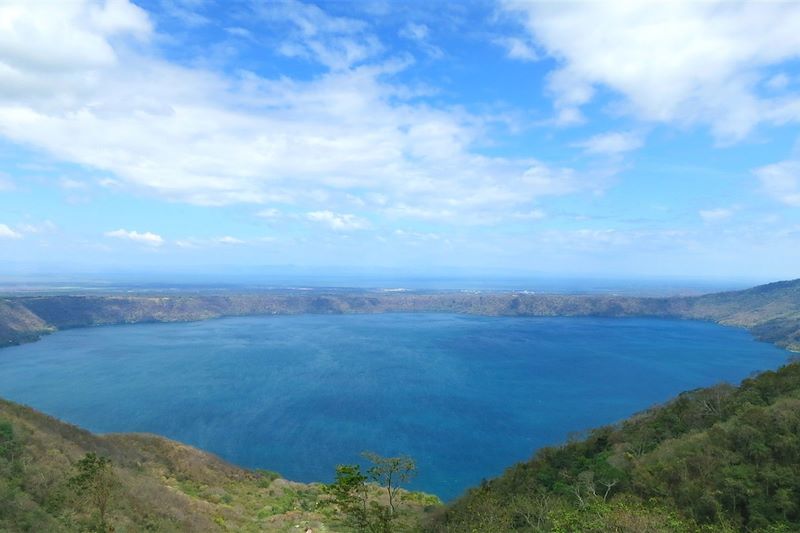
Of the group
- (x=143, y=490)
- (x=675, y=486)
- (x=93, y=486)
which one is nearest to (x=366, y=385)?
(x=143, y=490)

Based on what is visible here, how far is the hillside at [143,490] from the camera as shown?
19094mm

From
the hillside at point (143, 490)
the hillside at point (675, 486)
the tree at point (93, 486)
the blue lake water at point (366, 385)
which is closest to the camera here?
the hillside at point (675, 486)

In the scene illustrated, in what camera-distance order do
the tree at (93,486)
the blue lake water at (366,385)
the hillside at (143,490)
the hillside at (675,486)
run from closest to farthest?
the hillside at (675,486), the hillside at (143,490), the tree at (93,486), the blue lake water at (366,385)

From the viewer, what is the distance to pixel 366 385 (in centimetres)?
9088

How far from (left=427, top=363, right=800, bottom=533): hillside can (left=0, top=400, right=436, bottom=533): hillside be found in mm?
7997

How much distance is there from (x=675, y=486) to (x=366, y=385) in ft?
239

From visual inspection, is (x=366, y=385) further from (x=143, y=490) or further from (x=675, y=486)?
(x=675, y=486)

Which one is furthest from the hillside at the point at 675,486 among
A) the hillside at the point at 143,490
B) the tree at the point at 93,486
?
the tree at the point at 93,486

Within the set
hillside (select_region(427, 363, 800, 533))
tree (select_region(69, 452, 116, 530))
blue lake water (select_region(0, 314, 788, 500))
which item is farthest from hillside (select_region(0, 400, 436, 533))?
blue lake water (select_region(0, 314, 788, 500))

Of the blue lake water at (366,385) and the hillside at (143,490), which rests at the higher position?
the hillside at (143,490)

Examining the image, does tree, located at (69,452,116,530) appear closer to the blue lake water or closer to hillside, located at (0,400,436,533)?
hillside, located at (0,400,436,533)

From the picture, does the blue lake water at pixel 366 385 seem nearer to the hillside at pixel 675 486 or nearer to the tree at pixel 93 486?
the hillside at pixel 675 486

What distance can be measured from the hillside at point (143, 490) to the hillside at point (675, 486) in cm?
800

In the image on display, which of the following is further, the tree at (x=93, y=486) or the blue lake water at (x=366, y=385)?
the blue lake water at (x=366, y=385)
